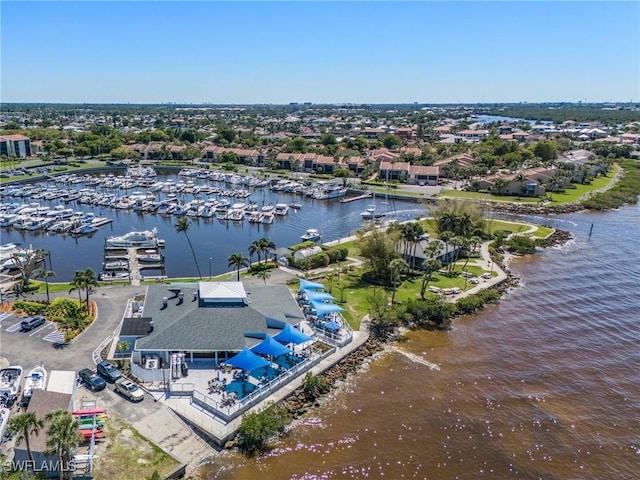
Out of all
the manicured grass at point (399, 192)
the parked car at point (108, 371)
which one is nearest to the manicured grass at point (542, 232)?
the manicured grass at point (399, 192)

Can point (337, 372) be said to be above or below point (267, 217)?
below

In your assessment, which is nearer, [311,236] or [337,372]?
[337,372]

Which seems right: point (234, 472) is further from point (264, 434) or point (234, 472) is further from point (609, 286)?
point (609, 286)

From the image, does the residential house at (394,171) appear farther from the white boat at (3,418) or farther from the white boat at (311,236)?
the white boat at (3,418)

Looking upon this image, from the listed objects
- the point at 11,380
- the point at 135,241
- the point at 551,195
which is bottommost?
the point at 135,241

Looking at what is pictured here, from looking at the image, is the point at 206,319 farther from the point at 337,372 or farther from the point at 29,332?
the point at 29,332

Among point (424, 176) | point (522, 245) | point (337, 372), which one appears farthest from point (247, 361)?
point (424, 176)

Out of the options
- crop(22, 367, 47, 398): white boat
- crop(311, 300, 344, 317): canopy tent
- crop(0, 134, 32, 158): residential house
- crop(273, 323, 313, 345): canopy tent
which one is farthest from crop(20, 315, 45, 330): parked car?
crop(0, 134, 32, 158): residential house
